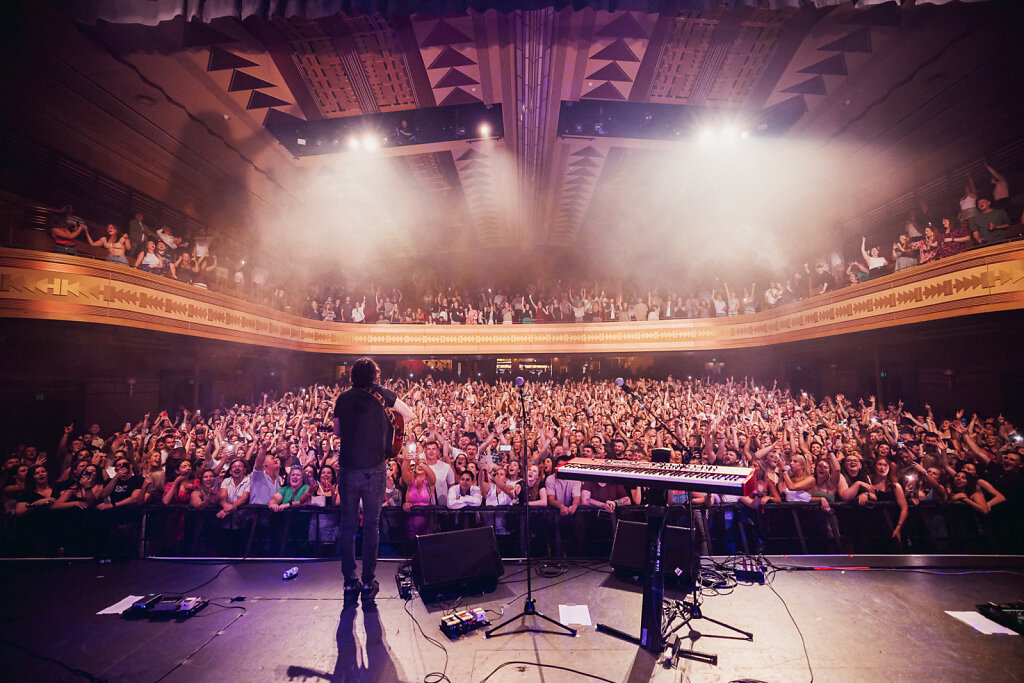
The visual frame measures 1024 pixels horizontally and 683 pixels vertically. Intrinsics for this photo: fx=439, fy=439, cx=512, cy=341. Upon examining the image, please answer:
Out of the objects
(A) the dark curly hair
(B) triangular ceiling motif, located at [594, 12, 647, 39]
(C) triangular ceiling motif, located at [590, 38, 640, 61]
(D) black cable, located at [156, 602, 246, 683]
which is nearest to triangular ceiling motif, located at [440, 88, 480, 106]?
(C) triangular ceiling motif, located at [590, 38, 640, 61]

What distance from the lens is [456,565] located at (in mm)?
3322

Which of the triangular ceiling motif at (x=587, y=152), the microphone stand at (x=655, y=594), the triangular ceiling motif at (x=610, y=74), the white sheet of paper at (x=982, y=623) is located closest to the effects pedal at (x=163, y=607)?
the microphone stand at (x=655, y=594)

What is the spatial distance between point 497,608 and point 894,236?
34.0 ft

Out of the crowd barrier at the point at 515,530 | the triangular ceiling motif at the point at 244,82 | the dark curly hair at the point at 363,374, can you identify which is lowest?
the crowd barrier at the point at 515,530

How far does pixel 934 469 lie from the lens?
4.42 metres

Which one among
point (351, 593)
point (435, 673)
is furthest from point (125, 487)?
point (435, 673)

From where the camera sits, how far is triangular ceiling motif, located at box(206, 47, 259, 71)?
528 centimetres

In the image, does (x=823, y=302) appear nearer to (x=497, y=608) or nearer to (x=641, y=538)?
(x=641, y=538)

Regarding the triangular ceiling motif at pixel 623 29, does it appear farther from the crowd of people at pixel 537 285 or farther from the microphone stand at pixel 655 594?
the crowd of people at pixel 537 285

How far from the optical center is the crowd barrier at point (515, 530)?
4145 millimetres

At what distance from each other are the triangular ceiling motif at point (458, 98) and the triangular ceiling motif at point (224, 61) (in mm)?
2422

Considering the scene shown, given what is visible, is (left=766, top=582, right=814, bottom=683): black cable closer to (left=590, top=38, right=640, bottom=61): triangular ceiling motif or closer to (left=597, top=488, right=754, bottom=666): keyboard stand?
(left=597, top=488, right=754, bottom=666): keyboard stand

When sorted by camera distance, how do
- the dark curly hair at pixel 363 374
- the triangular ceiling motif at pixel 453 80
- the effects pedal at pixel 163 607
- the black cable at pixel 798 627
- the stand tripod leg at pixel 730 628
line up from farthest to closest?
the triangular ceiling motif at pixel 453 80 → the dark curly hair at pixel 363 374 → the effects pedal at pixel 163 607 → the stand tripod leg at pixel 730 628 → the black cable at pixel 798 627

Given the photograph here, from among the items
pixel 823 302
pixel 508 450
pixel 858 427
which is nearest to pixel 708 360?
pixel 823 302
